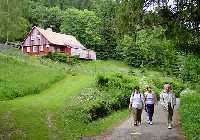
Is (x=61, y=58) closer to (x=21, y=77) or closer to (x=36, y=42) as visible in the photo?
(x=36, y=42)

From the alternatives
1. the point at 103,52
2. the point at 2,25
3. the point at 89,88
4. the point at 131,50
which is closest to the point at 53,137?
the point at 89,88

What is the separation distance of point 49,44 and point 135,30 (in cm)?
6835

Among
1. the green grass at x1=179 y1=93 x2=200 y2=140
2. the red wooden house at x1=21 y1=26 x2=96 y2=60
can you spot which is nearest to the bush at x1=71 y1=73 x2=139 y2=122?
the green grass at x1=179 y1=93 x2=200 y2=140

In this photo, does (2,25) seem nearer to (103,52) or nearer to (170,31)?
(103,52)

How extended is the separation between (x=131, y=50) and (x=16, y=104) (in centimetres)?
5702

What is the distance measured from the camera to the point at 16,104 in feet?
95.7

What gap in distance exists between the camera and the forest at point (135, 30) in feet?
52.0

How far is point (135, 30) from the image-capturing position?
16.3 metres

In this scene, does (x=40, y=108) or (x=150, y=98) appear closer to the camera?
(x=150, y=98)

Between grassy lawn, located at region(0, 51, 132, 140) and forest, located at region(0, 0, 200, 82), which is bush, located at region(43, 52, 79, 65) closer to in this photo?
forest, located at region(0, 0, 200, 82)

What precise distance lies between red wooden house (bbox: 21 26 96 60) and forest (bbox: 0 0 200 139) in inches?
109

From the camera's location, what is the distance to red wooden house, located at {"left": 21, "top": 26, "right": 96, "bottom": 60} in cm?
8444

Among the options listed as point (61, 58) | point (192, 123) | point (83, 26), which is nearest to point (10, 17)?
point (61, 58)

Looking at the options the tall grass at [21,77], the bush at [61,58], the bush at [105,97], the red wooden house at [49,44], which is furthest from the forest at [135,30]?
the tall grass at [21,77]
